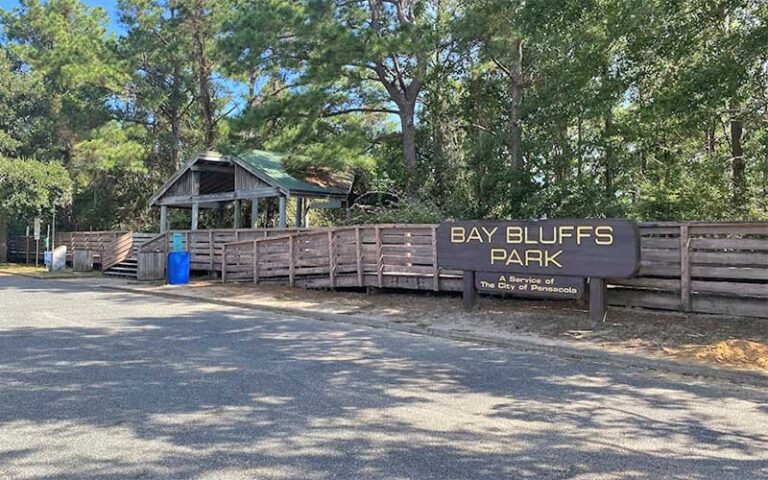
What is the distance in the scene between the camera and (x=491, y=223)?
33.9 ft

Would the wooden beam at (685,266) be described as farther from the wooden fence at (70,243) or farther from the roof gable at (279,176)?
the wooden fence at (70,243)

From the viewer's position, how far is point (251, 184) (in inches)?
878

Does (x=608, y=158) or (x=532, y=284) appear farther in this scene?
(x=608, y=158)

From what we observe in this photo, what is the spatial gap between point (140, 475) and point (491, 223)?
7.59 meters

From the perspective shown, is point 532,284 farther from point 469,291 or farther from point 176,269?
point 176,269

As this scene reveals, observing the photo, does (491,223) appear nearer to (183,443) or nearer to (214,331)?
(214,331)

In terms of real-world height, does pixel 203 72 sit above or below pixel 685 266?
above

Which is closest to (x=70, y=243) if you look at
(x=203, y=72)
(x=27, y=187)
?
(x=27, y=187)

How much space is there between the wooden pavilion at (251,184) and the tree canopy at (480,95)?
2.67 ft

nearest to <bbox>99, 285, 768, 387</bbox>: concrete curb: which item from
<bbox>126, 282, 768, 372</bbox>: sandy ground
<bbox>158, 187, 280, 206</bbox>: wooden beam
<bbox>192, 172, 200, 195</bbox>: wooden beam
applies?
<bbox>126, 282, 768, 372</bbox>: sandy ground

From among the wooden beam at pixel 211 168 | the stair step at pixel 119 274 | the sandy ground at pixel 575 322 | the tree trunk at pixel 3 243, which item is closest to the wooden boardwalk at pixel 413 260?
the sandy ground at pixel 575 322

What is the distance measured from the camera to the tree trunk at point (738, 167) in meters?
14.8

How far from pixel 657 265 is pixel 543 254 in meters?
1.70

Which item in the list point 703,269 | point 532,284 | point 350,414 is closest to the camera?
point 350,414
